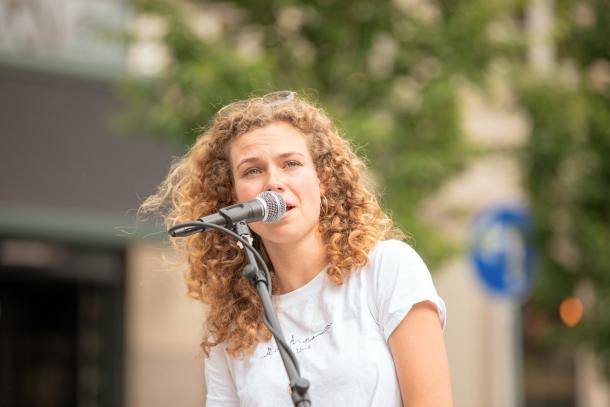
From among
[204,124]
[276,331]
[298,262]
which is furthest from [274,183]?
[204,124]

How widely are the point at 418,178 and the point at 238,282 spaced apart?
4.78 meters

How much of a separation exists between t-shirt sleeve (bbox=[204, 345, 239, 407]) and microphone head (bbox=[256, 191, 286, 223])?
529 millimetres

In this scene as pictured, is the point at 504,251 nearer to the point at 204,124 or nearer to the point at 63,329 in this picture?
the point at 204,124

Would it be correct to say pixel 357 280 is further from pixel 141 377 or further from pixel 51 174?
pixel 141 377

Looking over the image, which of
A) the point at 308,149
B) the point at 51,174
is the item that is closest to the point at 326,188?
the point at 308,149

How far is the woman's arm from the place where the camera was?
2.89 m

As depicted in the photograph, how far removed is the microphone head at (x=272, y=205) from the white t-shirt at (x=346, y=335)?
0.29 meters

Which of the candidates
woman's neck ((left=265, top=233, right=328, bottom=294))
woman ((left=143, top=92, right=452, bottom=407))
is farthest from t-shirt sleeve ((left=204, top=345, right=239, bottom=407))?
woman's neck ((left=265, top=233, right=328, bottom=294))

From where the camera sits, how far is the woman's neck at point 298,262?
10.5 ft

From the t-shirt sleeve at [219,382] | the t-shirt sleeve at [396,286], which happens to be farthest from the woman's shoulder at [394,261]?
the t-shirt sleeve at [219,382]

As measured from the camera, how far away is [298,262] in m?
3.20

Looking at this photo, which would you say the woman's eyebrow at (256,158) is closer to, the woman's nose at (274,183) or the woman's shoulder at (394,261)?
the woman's nose at (274,183)

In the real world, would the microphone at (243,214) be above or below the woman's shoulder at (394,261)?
above

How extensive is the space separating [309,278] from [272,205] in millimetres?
351
